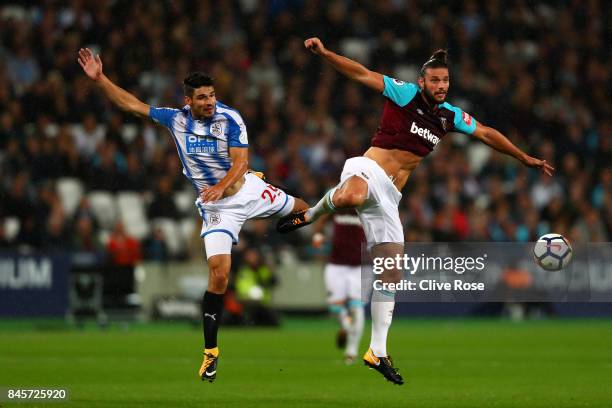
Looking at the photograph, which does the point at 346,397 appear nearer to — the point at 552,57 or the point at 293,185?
the point at 293,185

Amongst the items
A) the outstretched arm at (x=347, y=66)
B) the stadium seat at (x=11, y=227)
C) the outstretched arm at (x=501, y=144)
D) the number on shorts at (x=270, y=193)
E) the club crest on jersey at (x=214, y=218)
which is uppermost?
the outstretched arm at (x=347, y=66)

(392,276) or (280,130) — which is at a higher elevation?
(280,130)

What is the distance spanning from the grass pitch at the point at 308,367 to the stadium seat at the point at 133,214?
2152mm

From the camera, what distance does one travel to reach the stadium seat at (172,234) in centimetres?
2441

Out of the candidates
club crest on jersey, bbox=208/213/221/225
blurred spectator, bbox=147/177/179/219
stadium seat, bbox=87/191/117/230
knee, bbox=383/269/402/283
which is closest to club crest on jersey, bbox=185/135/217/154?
club crest on jersey, bbox=208/213/221/225

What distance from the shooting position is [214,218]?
40.8 ft

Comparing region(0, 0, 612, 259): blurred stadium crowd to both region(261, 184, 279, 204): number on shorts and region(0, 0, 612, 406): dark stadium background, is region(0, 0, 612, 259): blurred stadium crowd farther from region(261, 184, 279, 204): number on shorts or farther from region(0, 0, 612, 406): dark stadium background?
region(261, 184, 279, 204): number on shorts

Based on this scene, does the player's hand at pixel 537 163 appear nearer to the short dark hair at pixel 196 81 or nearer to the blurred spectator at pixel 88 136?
the short dark hair at pixel 196 81

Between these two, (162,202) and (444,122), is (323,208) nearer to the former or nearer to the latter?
(444,122)

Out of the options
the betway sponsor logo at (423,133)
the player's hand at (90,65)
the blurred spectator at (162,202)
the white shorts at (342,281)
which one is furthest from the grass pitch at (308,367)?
the player's hand at (90,65)

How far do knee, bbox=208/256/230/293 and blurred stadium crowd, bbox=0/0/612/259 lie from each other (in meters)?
11.2

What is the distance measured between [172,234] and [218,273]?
1271cm

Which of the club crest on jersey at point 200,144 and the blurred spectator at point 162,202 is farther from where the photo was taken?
the blurred spectator at point 162,202

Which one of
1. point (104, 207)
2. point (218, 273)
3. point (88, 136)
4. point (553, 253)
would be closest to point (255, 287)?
point (104, 207)
